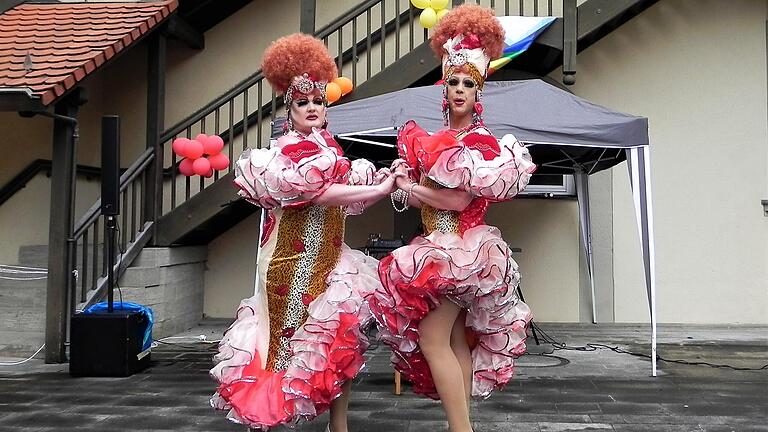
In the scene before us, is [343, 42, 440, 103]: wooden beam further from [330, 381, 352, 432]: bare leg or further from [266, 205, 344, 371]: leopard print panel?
[330, 381, 352, 432]: bare leg

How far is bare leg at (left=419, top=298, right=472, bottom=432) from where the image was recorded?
310 centimetres

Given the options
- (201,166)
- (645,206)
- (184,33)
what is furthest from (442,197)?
(184,33)

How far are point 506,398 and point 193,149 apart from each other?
3.81 metres

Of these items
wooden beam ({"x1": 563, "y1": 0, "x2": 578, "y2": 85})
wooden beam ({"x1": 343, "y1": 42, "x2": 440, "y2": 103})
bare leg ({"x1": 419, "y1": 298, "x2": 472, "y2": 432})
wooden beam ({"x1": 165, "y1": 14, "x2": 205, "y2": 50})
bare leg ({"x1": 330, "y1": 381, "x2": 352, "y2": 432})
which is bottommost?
bare leg ({"x1": 330, "y1": 381, "x2": 352, "y2": 432})

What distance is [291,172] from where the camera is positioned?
3072mm

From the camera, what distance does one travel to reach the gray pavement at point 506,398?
13.9ft

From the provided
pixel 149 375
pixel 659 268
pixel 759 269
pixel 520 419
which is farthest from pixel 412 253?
pixel 759 269

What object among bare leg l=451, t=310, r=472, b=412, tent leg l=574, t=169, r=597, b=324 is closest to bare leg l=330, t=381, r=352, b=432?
bare leg l=451, t=310, r=472, b=412

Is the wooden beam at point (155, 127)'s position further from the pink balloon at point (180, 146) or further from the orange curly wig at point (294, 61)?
the orange curly wig at point (294, 61)

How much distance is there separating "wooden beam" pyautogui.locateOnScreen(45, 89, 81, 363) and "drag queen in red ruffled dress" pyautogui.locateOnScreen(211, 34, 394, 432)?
345 cm

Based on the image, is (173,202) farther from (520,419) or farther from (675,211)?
(675,211)

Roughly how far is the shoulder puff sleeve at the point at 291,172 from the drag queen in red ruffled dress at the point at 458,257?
303mm

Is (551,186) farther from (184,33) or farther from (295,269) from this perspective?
(295,269)

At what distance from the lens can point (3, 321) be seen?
684cm
